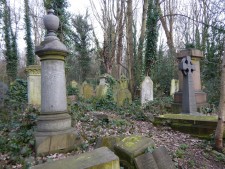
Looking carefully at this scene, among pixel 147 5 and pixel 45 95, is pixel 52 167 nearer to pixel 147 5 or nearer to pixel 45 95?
pixel 45 95

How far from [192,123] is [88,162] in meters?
3.72

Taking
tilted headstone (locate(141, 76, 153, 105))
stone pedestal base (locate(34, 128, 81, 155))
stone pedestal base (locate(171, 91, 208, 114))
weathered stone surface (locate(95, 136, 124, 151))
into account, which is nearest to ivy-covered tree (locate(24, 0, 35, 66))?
tilted headstone (locate(141, 76, 153, 105))

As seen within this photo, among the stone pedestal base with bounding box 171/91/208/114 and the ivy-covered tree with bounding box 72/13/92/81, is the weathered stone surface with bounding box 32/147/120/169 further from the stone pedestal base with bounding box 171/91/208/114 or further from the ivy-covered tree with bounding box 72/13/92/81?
the ivy-covered tree with bounding box 72/13/92/81

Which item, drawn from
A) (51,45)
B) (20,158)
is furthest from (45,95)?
(20,158)

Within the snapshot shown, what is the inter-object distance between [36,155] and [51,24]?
2585mm

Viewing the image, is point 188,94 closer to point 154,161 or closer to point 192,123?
point 192,123

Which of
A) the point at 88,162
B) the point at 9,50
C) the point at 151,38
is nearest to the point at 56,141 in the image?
the point at 88,162

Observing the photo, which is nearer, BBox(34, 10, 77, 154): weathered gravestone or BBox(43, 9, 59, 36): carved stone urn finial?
BBox(34, 10, 77, 154): weathered gravestone

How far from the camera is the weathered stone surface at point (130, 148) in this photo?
9.65 ft

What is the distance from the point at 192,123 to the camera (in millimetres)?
5352

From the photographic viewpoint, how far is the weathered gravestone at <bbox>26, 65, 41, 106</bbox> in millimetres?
9695

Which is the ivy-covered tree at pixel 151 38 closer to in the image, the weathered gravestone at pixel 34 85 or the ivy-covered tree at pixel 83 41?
the weathered gravestone at pixel 34 85

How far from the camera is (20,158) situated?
11.7 ft

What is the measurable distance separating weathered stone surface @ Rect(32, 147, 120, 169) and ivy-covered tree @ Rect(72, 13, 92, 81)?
21.0 m
